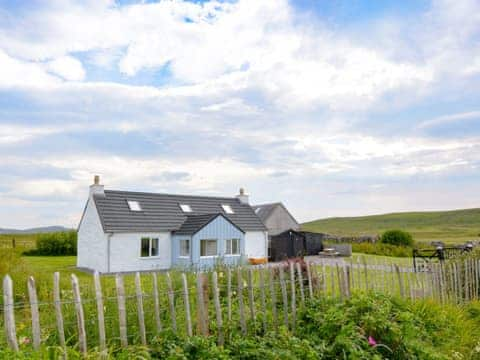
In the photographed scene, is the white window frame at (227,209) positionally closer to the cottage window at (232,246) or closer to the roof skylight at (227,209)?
the roof skylight at (227,209)

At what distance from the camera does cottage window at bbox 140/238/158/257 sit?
→ 23.7m

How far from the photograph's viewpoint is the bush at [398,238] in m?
34.6

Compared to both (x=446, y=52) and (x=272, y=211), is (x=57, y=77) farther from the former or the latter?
(x=272, y=211)

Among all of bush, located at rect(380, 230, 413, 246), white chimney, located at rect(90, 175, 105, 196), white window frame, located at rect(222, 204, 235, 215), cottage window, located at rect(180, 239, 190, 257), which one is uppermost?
white chimney, located at rect(90, 175, 105, 196)

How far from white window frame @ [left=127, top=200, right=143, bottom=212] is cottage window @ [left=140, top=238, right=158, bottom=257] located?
78.9 inches

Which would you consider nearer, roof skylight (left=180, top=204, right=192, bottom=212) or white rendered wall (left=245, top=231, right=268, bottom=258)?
roof skylight (left=180, top=204, right=192, bottom=212)

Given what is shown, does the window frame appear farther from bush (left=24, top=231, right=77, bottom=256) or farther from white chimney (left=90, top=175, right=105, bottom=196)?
bush (left=24, top=231, right=77, bottom=256)

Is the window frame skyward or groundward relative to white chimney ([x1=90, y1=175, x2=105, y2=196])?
groundward

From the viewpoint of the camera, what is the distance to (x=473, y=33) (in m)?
10.9

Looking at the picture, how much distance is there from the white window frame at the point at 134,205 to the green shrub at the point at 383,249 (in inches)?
791

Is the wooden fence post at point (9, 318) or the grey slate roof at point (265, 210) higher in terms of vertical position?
the grey slate roof at point (265, 210)

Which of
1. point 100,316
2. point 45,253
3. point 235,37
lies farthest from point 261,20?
point 45,253

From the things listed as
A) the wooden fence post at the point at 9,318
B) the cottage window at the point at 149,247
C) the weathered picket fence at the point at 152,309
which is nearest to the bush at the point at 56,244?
the cottage window at the point at 149,247

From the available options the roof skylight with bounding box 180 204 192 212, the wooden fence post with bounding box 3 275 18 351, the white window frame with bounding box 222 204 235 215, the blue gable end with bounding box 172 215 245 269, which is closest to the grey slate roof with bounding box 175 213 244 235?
the blue gable end with bounding box 172 215 245 269
